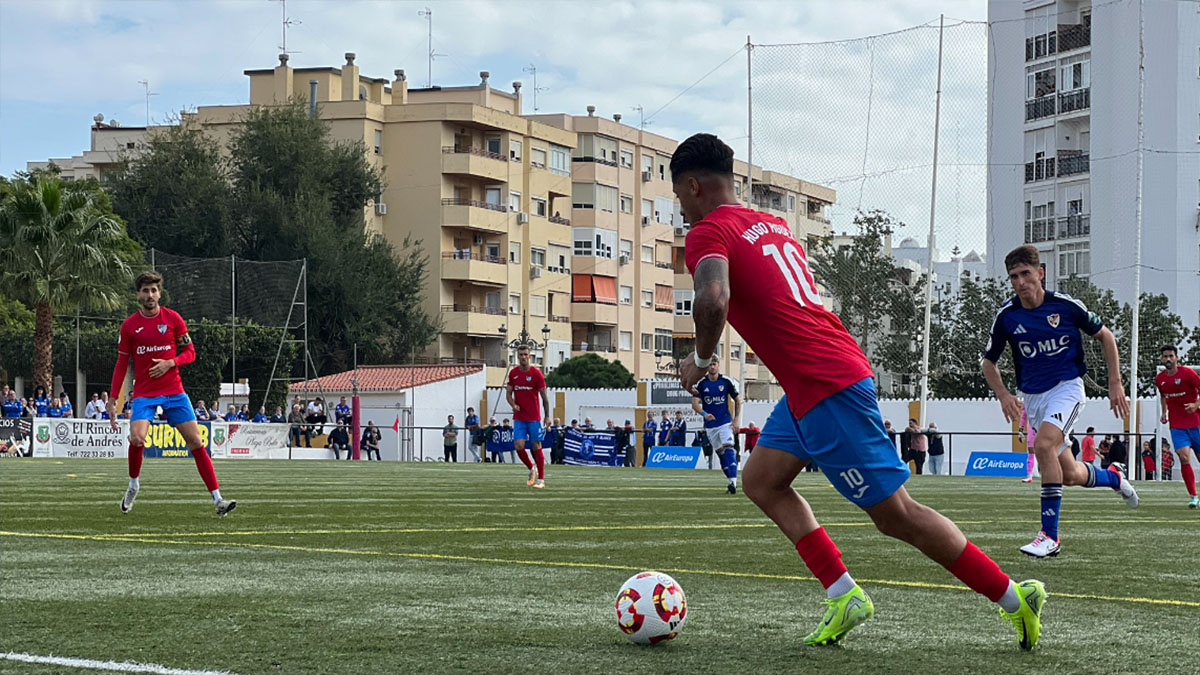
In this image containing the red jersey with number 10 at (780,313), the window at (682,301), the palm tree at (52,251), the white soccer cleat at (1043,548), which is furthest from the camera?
the window at (682,301)

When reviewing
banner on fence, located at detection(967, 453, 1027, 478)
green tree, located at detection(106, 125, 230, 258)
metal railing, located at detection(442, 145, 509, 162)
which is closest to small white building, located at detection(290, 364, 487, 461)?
green tree, located at detection(106, 125, 230, 258)

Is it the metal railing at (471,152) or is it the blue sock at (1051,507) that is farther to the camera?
the metal railing at (471,152)

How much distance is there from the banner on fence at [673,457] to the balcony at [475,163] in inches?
1397

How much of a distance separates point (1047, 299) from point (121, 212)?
2575 inches

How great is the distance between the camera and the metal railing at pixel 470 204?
78250mm

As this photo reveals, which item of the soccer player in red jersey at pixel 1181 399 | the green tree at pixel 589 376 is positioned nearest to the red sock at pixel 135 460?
the soccer player in red jersey at pixel 1181 399

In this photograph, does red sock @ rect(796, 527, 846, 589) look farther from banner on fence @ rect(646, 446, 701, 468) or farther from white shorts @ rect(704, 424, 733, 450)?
banner on fence @ rect(646, 446, 701, 468)

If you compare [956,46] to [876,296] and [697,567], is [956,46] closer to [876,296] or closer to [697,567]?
[876,296]

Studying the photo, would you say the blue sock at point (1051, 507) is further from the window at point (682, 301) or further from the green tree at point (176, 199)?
the window at point (682, 301)

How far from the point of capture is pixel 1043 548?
1059 centimetres

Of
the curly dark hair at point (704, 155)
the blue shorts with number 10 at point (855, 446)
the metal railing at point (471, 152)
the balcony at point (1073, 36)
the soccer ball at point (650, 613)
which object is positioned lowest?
the soccer ball at point (650, 613)

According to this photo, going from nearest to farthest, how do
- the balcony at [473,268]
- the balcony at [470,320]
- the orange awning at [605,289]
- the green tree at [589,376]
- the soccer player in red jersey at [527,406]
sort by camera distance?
the soccer player in red jersey at [527,406]
the green tree at [589,376]
the balcony at [473,268]
the balcony at [470,320]
the orange awning at [605,289]

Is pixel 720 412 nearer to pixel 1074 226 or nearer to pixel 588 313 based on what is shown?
pixel 1074 226

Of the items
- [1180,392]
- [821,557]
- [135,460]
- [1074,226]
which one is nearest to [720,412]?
[1180,392]
